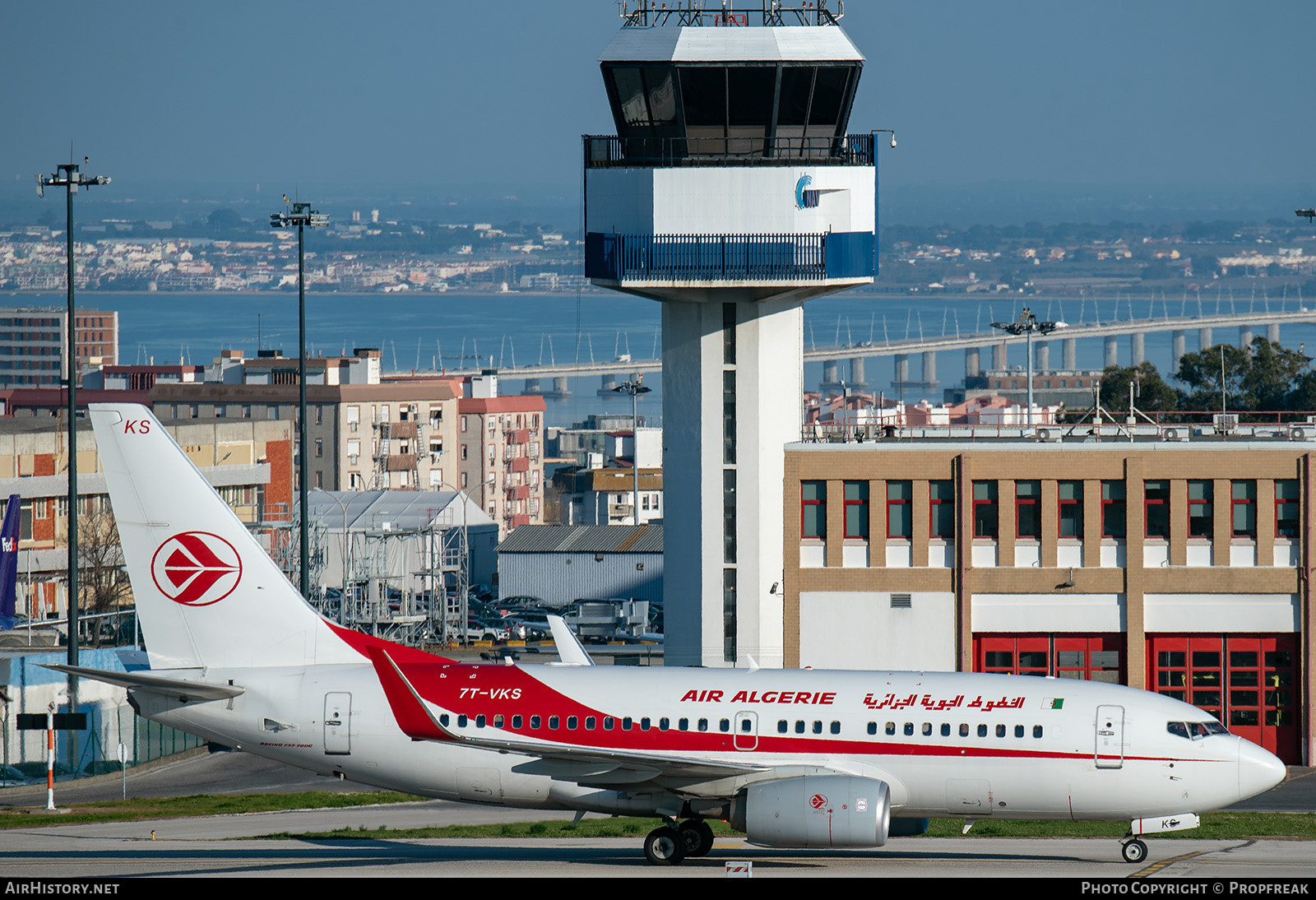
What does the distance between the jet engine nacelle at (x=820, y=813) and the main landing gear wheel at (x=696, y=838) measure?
1.54 meters

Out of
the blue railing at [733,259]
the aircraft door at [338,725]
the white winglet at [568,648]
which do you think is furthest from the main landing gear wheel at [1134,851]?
the blue railing at [733,259]

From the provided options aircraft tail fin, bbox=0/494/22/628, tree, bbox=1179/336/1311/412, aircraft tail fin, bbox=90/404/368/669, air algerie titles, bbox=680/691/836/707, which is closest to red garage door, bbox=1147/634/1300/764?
air algerie titles, bbox=680/691/836/707

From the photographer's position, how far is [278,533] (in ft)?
319

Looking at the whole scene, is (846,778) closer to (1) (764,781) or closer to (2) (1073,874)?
(1) (764,781)

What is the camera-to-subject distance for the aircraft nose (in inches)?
1261

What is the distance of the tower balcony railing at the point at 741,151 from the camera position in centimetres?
5369

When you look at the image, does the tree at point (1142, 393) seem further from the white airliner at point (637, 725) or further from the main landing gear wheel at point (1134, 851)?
the white airliner at point (637, 725)

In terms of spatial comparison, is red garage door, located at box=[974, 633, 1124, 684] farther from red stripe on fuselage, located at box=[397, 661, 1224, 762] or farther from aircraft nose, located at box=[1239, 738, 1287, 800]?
Answer: red stripe on fuselage, located at box=[397, 661, 1224, 762]

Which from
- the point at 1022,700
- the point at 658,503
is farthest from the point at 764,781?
the point at 658,503

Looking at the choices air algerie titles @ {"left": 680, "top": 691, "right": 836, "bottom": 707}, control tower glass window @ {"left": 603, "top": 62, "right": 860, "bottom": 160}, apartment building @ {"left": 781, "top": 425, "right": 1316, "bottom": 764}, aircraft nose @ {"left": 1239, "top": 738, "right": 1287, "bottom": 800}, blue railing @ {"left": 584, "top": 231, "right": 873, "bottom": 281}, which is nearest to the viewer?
aircraft nose @ {"left": 1239, "top": 738, "right": 1287, "bottom": 800}

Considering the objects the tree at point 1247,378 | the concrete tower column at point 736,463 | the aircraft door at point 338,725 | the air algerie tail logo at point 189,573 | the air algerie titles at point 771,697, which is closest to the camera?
the air algerie titles at point 771,697

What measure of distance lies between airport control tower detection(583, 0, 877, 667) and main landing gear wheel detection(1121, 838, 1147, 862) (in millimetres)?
20844

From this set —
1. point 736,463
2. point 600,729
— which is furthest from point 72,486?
point 600,729

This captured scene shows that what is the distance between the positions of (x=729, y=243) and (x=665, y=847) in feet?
80.1
